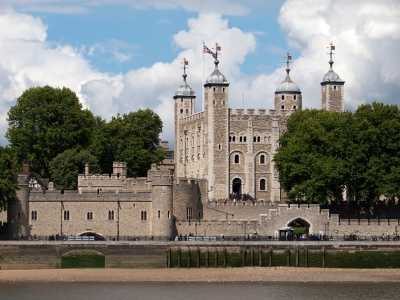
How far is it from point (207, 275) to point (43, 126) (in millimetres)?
36941

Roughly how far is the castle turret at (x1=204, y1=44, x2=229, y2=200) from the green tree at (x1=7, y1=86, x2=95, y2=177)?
1140cm

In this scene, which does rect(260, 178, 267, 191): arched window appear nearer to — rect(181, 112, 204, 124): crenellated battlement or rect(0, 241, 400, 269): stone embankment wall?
rect(181, 112, 204, 124): crenellated battlement

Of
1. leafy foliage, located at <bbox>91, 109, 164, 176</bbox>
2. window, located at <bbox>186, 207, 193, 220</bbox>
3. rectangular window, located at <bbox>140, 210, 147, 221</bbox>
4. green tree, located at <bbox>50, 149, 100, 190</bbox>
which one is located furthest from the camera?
leafy foliage, located at <bbox>91, 109, 164, 176</bbox>

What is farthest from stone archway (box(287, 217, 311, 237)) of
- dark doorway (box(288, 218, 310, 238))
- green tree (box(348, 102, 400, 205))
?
green tree (box(348, 102, 400, 205))

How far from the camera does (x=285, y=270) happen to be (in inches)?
3337

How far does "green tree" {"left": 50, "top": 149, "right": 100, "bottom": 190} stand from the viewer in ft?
363

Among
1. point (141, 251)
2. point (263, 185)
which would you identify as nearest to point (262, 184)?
point (263, 185)

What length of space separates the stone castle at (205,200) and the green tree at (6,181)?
0.96 m

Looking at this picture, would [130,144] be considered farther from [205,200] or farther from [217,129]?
[205,200]

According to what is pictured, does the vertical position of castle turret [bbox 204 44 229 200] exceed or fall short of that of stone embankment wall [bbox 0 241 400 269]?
it exceeds it

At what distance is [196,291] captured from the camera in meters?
77.1

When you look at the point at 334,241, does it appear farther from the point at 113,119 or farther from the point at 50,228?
the point at 113,119

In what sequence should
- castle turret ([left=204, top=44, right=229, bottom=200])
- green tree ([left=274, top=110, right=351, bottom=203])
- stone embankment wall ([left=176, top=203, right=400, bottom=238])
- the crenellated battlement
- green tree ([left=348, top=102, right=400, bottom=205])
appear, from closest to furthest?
stone embankment wall ([left=176, top=203, right=400, bottom=238]) < green tree ([left=348, top=102, right=400, bottom=205]) < green tree ([left=274, top=110, right=351, bottom=203]) < castle turret ([left=204, top=44, right=229, bottom=200]) < the crenellated battlement

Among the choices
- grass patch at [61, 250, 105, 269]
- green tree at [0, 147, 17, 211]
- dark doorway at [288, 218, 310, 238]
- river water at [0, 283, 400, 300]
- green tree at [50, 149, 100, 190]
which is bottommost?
river water at [0, 283, 400, 300]
